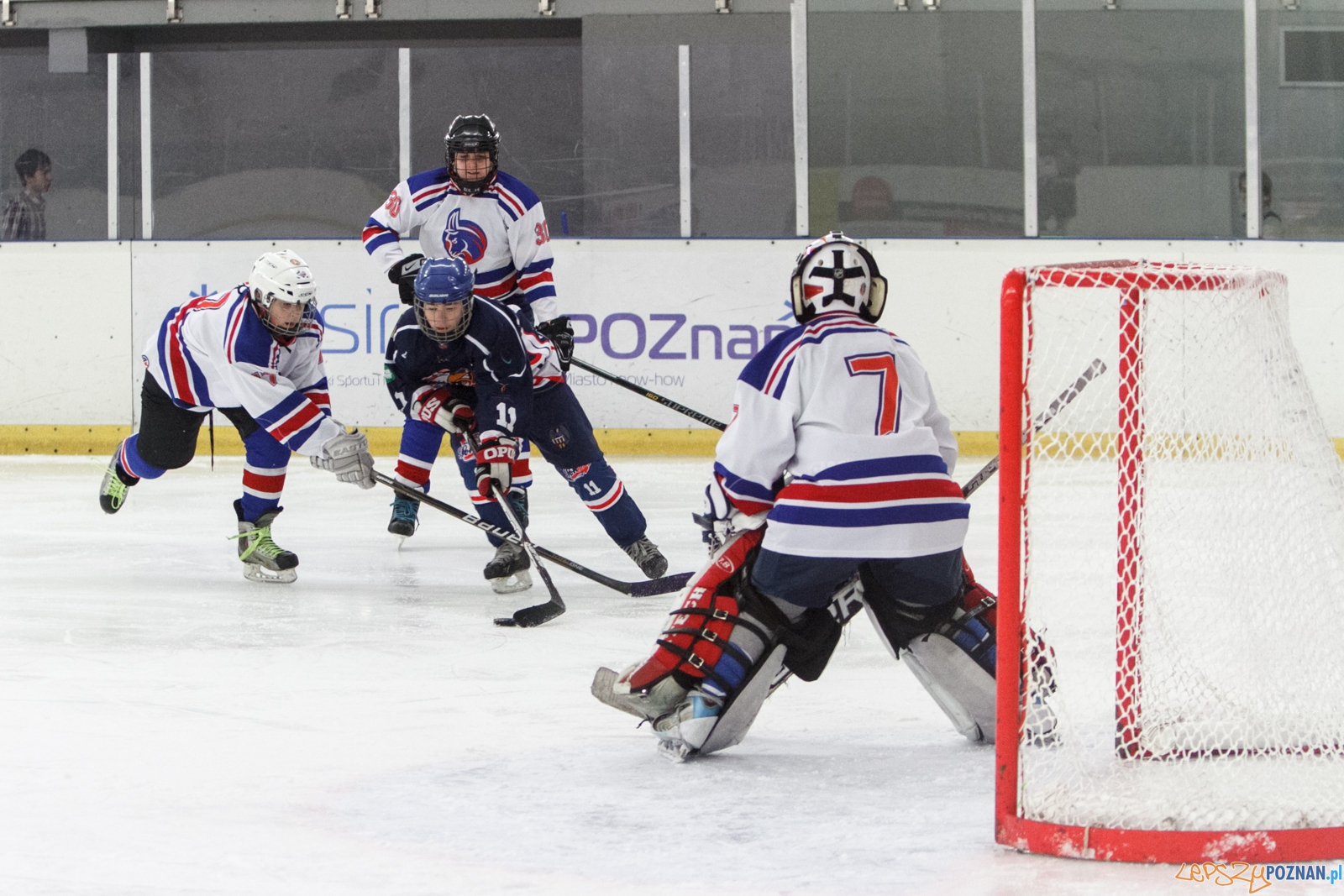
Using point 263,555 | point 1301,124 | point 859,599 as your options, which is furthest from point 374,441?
point 859,599

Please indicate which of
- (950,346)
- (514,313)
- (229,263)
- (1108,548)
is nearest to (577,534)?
(514,313)

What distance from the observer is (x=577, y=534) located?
4496 mm

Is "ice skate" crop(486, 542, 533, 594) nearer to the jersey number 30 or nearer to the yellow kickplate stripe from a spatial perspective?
the jersey number 30

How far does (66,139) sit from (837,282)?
5.65 meters

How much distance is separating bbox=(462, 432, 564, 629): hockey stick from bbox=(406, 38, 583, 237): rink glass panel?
11.4 ft

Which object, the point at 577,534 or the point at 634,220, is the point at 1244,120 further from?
the point at 577,534

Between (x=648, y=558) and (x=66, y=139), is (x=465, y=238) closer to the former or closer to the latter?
(x=648, y=558)

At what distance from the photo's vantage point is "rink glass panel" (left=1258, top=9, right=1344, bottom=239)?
6371mm

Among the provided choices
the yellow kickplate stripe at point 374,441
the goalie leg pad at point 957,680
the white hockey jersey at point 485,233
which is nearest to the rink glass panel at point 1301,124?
the yellow kickplate stripe at point 374,441

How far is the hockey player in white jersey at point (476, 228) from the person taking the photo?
4.23 m

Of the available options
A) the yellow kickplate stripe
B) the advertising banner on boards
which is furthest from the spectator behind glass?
the yellow kickplate stripe

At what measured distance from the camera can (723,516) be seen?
7.02 feet

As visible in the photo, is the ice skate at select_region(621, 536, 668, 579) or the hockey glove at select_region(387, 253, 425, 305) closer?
the ice skate at select_region(621, 536, 668, 579)

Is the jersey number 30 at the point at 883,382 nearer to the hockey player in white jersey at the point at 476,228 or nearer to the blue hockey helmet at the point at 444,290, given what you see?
the blue hockey helmet at the point at 444,290
